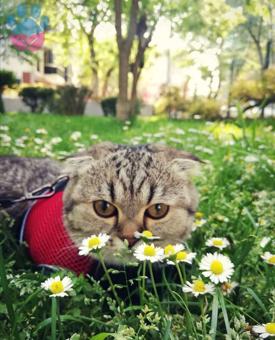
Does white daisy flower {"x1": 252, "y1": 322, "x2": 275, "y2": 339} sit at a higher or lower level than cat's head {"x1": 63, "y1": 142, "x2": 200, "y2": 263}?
lower

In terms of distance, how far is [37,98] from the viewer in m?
8.46

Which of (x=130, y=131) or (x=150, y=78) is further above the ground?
(x=150, y=78)

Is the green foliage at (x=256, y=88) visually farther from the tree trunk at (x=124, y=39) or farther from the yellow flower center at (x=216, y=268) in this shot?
the yellow flower center at (x=216, y=268)

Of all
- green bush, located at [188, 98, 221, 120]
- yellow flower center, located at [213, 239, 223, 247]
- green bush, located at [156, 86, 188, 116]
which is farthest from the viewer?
green bush, located at [156, 86, 188, 116]

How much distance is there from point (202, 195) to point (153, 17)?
5.06 ft

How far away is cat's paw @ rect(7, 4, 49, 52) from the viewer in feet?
8.06

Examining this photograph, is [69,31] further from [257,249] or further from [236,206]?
[257,249]

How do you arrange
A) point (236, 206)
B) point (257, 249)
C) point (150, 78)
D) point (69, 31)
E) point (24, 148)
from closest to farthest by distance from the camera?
point (257, 249), point (236, 206), point (69, 31), point (24, 148), point (150, 78)

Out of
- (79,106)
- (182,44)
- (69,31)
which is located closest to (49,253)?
(69,31)

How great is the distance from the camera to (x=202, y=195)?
2.51 metres

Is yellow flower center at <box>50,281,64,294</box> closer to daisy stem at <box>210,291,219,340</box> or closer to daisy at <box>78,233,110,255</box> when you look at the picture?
daisy at <box>78,233,110,255</box>

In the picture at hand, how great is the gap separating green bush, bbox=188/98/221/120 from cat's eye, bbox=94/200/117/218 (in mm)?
7305

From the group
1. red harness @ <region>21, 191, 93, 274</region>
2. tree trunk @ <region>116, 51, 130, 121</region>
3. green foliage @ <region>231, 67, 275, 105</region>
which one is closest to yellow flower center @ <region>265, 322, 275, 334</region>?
red harness @ <region>21, 191, 93, 274</region>

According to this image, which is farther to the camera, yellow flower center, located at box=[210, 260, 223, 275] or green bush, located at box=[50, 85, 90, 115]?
green bush, located at box=[50, 85, 90, 115]
